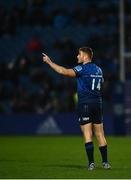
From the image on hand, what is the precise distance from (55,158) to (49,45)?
13.1 m

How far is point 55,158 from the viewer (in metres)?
16.4

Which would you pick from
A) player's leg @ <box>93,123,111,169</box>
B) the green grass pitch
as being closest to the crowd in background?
the green grass pitch

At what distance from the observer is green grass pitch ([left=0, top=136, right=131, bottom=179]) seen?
1236cm

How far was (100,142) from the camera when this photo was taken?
1348 centimetres

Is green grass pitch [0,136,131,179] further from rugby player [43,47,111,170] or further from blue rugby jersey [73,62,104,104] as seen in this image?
blue rugby jersey [73,62,104,104]

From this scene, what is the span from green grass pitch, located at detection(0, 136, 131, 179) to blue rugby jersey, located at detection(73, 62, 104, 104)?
1245mm

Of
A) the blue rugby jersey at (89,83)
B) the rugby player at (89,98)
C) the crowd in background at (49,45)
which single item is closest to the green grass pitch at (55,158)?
the rugby player at (89,98)

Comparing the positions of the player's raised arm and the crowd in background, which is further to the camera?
the crowd in background

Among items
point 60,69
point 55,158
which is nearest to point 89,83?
point 60,69

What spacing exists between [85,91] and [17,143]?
30.3ft

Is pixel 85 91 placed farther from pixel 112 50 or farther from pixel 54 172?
pixel 112 50

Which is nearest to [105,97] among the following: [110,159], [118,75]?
[118,75]

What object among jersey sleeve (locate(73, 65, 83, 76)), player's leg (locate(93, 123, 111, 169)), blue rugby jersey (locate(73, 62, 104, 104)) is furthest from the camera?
player's leg (locate(93, 123, 111, 169))

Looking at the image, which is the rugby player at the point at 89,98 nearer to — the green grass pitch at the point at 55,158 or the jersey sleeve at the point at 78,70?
the jersey sleeve at the point at 78,70
